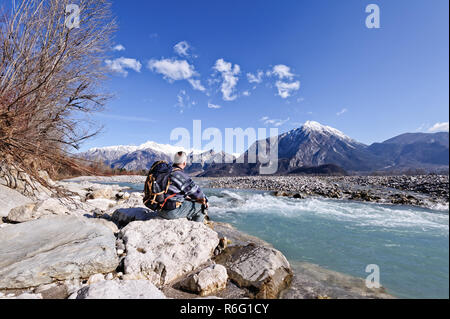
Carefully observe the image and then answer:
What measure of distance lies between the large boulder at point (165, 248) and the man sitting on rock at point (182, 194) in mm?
234

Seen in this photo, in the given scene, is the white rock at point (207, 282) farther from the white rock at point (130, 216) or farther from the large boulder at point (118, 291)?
the white rock at point (130, 216)

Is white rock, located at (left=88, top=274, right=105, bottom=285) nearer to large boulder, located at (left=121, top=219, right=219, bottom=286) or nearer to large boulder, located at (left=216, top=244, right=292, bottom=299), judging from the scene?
large boulder, located at (left=121, top=219, right=219, bottom=286)

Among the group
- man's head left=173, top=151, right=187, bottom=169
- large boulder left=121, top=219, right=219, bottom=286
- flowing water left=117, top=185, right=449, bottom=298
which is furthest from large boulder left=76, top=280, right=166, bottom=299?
flowing water left=117, top=185, right=449, bottom=298

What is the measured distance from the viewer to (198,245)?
10.6 ft

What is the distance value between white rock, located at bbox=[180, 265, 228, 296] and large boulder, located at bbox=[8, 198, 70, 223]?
3529 mm

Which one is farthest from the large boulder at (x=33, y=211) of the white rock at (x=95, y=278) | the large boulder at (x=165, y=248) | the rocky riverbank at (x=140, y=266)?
the white rock at (x=95, y=278)

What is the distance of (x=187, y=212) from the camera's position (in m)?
4.01

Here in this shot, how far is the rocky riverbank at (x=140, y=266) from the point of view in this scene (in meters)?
2.12

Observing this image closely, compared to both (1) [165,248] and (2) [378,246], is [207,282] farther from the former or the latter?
(2) [378,246]

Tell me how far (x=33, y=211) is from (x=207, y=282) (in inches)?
160

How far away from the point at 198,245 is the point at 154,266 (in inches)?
31.2

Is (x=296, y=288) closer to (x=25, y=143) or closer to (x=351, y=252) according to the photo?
(x=351, y=252)

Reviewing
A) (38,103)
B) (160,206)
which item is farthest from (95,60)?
(160,206)

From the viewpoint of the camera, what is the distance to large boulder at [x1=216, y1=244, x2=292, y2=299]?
97.7 inches
